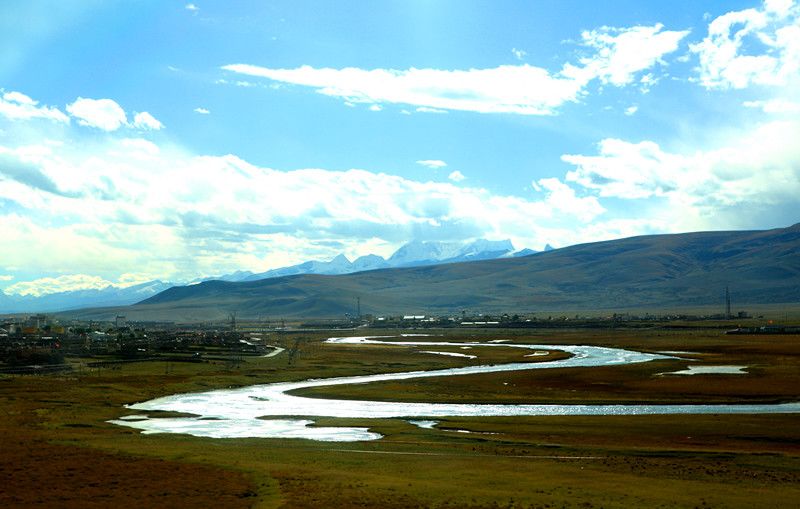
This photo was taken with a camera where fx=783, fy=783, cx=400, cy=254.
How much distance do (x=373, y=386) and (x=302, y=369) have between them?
2713cm

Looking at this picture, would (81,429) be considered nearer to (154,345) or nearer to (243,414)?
(243,414)

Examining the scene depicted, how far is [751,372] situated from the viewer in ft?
322

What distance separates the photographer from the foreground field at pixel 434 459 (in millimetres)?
35406

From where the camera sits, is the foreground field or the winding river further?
the winding river

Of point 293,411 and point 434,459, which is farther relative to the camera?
point 293,411

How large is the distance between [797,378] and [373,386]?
48.4 m

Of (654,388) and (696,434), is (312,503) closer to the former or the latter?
(696,434)

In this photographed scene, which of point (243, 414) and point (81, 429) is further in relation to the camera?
point (243, 414)

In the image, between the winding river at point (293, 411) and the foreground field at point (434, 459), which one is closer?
the foreground field at point (434, 459)

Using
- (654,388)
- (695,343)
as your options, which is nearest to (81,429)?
(654,388)

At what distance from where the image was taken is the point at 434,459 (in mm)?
45219

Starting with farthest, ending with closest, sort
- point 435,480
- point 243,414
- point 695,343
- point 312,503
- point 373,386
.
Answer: point 695,343
point 373,386
point 243,414
point 435,480
point 312,503

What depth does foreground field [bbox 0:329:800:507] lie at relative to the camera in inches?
1394

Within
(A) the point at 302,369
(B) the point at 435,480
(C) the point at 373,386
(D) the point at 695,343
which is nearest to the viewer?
(B) the point at 435,480
